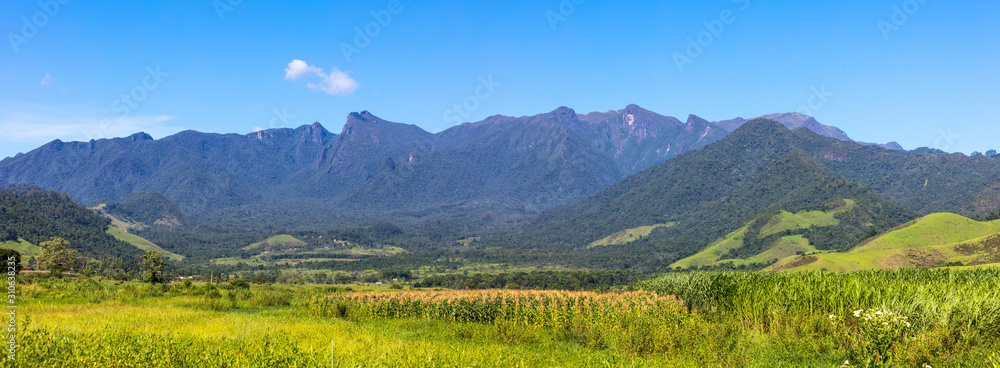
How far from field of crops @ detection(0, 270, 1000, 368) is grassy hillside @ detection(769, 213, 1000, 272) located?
4169 cm

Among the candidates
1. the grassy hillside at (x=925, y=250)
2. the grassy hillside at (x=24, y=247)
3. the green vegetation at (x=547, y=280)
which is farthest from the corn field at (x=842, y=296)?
the grassy hillside at (x=24, y=247)

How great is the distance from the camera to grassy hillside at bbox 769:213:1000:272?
75.2 metres

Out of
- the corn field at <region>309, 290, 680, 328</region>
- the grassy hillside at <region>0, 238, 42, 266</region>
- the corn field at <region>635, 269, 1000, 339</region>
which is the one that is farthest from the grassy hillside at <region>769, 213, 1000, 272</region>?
the grassy hillside at <region>0, 238, 42, 266</region>

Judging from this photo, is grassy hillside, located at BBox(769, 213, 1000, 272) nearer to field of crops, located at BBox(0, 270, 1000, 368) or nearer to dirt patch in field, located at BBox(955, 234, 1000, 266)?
dirt patch in field, located at BBox(955, 234, 1000, 266)

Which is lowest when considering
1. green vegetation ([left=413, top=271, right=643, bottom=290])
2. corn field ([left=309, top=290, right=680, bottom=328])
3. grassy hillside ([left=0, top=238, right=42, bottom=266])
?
green vegetation ([left=413, top=271, right=643, bottom=290])

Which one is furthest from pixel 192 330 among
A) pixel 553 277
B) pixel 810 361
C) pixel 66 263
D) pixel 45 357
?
pixel 553 277

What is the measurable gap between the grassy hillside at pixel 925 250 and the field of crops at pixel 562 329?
4169 centimetres

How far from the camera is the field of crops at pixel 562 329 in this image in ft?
42.4

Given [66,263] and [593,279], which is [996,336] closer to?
[66,263]

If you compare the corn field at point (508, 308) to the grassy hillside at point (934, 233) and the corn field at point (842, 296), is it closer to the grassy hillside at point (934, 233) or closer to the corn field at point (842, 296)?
the corn field at point (842, 296)

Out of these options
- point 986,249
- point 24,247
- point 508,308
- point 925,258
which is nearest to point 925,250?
point 925,258

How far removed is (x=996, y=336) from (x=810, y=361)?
576cm

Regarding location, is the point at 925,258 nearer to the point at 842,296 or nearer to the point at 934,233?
the point at 934,233

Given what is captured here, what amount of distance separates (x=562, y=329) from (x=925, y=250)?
88151mm
